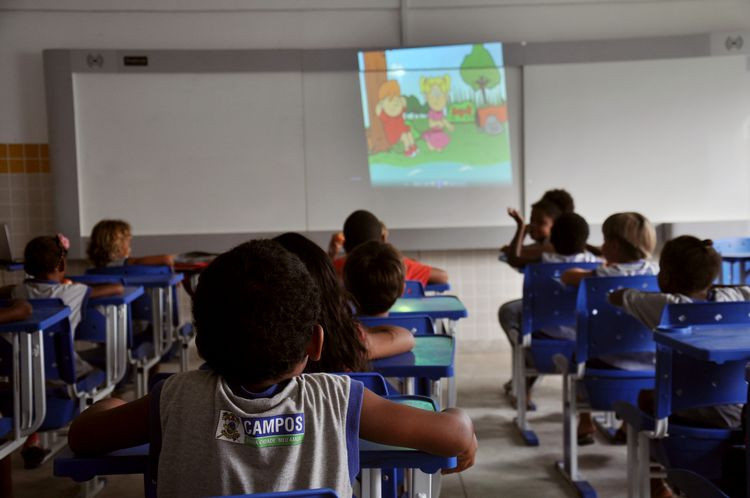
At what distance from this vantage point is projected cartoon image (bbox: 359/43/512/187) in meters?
6.22

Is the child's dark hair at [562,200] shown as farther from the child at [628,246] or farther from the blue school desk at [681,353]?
the blue school desk at [681,353]

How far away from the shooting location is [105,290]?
370 centimetres

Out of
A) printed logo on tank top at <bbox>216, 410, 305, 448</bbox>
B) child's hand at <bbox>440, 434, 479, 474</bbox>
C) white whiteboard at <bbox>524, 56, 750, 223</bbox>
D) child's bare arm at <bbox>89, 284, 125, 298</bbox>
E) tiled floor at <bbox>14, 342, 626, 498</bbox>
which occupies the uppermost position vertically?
white whiteboard at <bbox>524, 56, 750, 223</bbox>

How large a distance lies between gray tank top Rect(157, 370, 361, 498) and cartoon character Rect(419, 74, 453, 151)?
5.12m

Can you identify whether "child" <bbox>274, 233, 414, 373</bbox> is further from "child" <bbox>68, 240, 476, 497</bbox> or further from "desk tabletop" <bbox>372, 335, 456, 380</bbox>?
"child" <bbox>68, 240, 476, 497</bbox>

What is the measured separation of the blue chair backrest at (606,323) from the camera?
319 centimetres

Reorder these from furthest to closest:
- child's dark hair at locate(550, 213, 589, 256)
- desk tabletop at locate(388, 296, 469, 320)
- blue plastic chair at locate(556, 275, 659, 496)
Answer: child's dark hair at locate(550, 213, 589, 256) → blue plastic chair at locate(556, 275, 659, 496) → desk tabletop at locate(388, 296, 469, 320)

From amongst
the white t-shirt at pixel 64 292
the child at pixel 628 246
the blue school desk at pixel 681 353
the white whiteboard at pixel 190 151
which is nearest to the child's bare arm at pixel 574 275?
the child at pixel 628 246

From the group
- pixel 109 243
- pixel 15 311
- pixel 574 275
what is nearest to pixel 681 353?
pixel 574 275

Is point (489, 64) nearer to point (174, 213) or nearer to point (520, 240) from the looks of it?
point (520, 240)

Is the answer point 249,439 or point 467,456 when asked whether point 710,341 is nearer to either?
point 467,456

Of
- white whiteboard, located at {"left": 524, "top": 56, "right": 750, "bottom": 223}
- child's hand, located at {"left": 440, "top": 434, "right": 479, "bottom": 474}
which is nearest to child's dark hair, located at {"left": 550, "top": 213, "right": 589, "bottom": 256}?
white whiteboard, located at {"left": 524, "top": 56, "right": 750, "bottom": 223}

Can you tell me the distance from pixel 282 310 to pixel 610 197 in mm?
5472

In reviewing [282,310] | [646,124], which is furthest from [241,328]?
[646,124]
